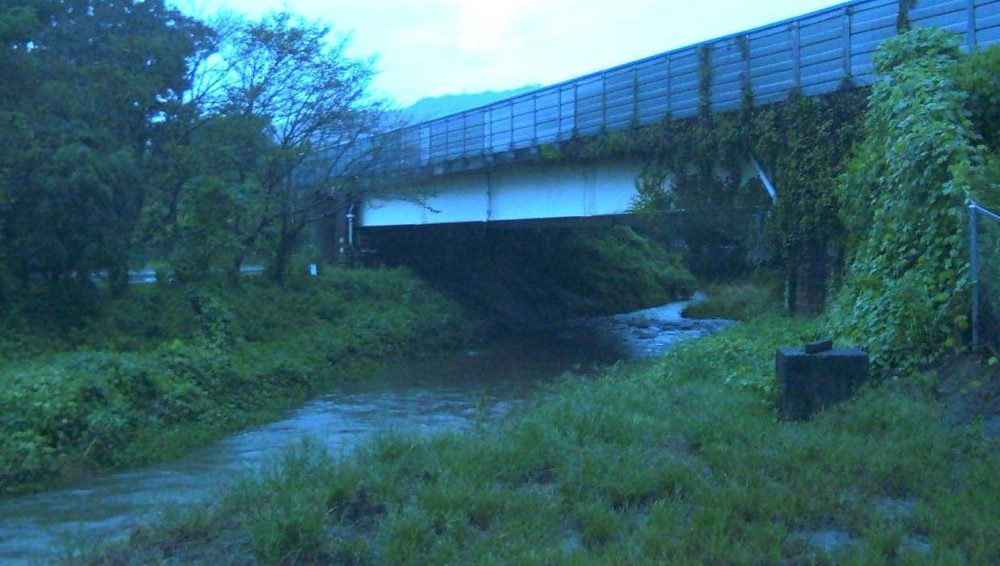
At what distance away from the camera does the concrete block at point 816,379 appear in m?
10.0

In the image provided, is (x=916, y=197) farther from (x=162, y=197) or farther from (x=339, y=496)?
(x=162, y=197)

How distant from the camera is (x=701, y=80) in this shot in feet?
73.0

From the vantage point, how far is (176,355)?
2150 centimetres

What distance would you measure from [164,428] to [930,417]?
1294cm

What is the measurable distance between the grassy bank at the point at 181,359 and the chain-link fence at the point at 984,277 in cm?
1210

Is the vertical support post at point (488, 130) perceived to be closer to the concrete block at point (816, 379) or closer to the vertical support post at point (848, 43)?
A: the vertical support post at point (848, 43)

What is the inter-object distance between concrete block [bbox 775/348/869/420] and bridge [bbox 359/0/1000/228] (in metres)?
8.70

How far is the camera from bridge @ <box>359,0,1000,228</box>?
18500 millimetres

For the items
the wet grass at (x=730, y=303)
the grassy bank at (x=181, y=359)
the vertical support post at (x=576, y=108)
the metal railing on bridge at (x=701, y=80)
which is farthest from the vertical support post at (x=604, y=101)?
the wet grass at (x=730, y=303)

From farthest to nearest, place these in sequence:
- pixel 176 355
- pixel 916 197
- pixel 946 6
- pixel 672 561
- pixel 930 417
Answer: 1. pixel 176 355
2. pixel 946 6
3. pixel 916 197
4. pixel 930 417
5. pixel 672 561

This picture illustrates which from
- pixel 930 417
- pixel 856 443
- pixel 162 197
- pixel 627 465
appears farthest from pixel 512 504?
pixel 162 197

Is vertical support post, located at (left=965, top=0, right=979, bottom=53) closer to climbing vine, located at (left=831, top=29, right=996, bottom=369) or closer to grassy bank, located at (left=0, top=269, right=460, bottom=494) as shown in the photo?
climbing vine, located at (left=831, top=29, right=996, bottom=369)

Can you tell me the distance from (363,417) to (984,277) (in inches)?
463

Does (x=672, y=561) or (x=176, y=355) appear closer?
(x=672, y=561)
